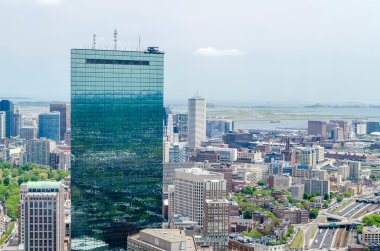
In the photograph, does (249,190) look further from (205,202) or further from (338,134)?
(338,134)

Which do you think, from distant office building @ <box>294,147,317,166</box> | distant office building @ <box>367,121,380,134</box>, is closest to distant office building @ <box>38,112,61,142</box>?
distant office building @ <box>294,147,317,166</box>

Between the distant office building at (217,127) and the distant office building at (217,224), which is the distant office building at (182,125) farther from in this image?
the distant office building at (217,224)

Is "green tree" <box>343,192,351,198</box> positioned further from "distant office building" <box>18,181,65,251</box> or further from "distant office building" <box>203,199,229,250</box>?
"distant office building" <box>18,181,65,251</box>

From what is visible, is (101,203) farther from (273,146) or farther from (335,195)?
(273,146)

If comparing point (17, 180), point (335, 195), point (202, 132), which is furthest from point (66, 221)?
point (202, 132)

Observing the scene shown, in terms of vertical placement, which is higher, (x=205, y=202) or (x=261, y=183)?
(x=205, y=202)

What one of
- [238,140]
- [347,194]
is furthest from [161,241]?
[238,140]

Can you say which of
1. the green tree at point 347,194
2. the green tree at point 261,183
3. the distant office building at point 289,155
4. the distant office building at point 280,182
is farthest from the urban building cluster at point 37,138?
the green tree at point 347,194

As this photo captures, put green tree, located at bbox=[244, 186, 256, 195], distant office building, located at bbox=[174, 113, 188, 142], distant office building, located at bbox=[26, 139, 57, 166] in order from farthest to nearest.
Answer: distant office building, located at bbox=[174, 113, 188, 142] < distant office building, located at bbox=[26, 139, 57, 166] < green tree, located at bbox=[244, 186, 256, 195]
